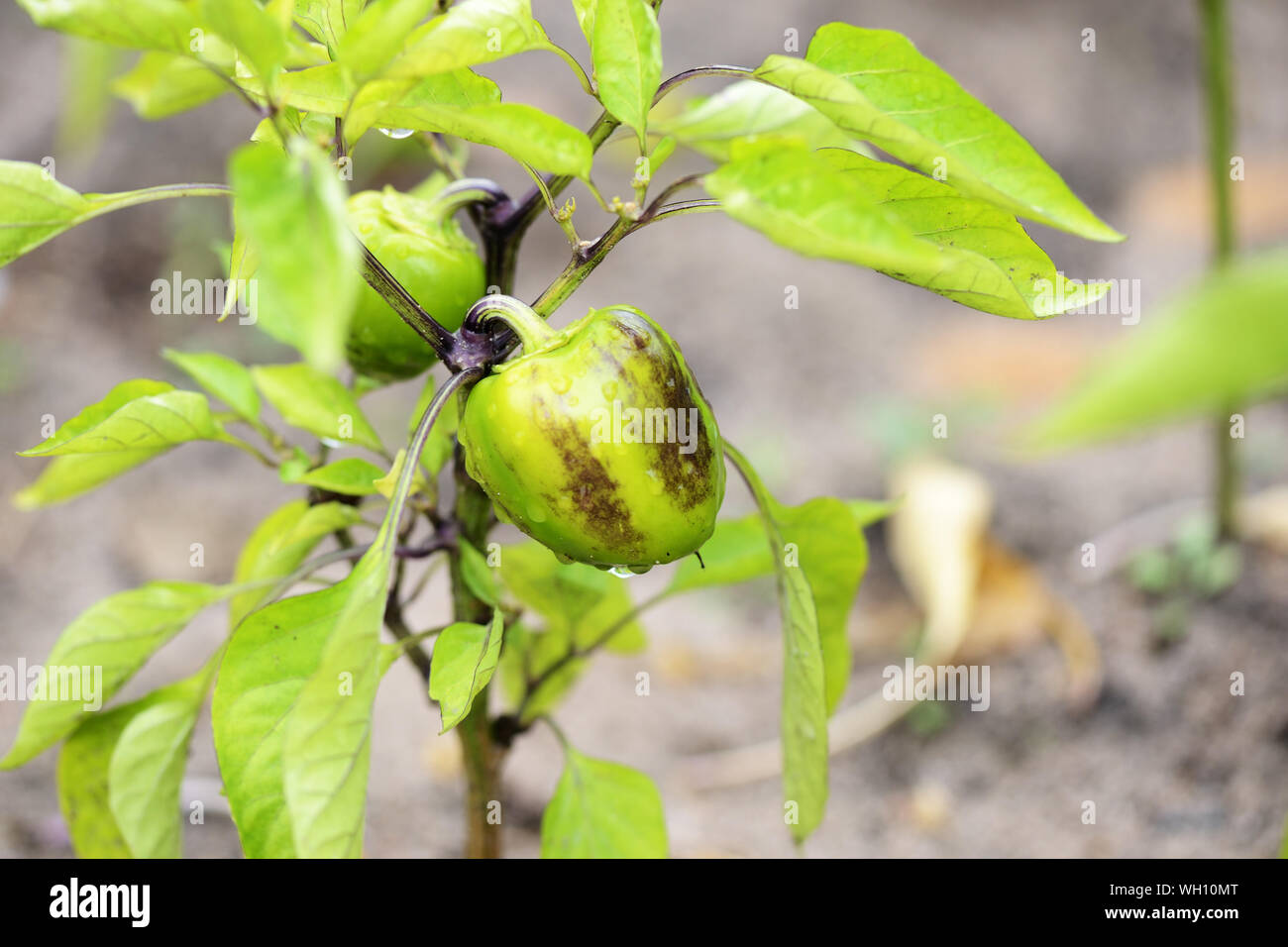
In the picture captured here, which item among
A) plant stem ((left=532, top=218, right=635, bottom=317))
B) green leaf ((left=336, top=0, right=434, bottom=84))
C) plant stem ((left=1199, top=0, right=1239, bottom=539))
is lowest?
plant stem ((left=532, top=218, right=635, bottom=317))

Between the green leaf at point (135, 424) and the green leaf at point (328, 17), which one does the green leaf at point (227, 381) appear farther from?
the green leaf at point (328, 17)

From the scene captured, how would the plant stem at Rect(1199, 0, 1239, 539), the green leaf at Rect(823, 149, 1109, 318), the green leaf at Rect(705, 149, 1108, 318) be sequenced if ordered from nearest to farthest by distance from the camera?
1. the green leaf at Rect(705, 149, 1108, 318)
2. the green leaf at Rect(823, 149, 1109, 318)
3. the plant stem at Rect(1199, 0, 1239, 539)

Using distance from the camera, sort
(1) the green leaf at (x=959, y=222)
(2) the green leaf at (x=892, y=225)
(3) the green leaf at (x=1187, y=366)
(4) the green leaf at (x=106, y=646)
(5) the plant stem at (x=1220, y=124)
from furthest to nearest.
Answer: (5) the plant stem at (x=1220, y=124) < (4) the green leaf at (x=106, y=646) < (1) the green leaf at (x=959, y=222) < (2) the green leaf at (x=892, y=225) < (3) the green leaf at (x=1187, y=366)

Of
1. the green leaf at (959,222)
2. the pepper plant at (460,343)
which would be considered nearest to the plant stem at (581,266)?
the pepper plant at (460,343)

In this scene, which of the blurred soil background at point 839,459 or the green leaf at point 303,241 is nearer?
the green leaf at point 303,241

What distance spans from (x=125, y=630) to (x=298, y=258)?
345 mm

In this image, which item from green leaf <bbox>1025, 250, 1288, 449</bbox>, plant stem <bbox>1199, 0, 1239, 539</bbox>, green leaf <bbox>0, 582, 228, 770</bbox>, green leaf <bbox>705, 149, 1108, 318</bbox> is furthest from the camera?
plant stem <bbox>1199, 0, 1239, 539</bbox>

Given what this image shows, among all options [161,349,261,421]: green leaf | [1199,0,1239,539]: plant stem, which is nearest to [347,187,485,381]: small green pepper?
[161,349,261,421]: green leaf

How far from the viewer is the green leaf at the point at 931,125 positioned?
37 centimetres

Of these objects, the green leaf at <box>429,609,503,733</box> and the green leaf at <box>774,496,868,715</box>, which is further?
the green leaf at <box>774,496,868,715</box>

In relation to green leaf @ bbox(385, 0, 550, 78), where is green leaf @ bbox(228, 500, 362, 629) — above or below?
below

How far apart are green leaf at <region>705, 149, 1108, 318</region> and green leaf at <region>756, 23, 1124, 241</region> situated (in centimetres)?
3

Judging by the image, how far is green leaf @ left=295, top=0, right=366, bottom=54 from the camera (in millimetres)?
408

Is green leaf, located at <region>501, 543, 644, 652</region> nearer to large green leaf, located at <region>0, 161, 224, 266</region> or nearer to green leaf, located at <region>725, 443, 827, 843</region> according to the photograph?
green leaf, located at <region>725, 443, 827, 843</region>
